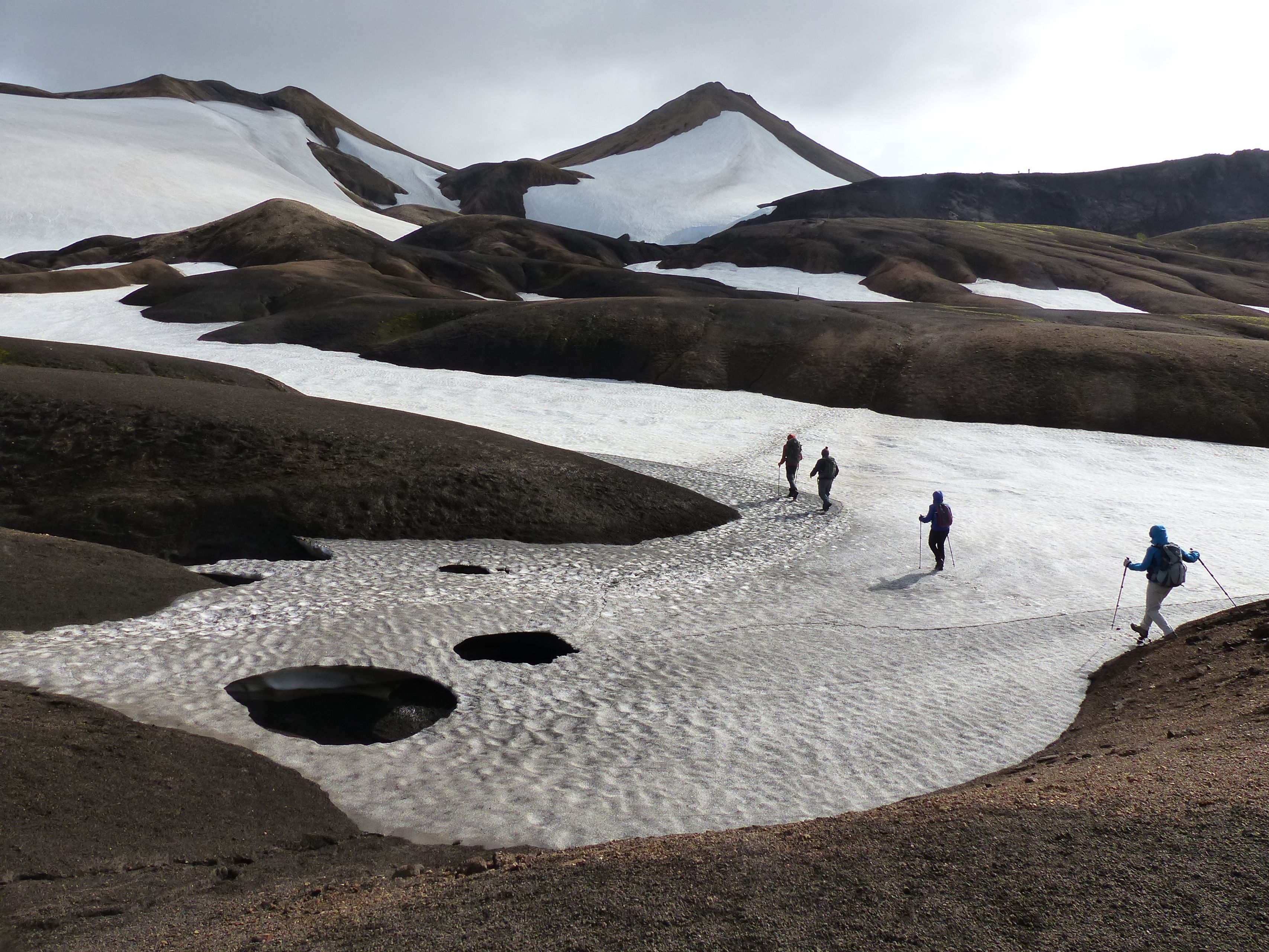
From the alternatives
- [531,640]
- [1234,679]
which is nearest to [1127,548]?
[1234,679]

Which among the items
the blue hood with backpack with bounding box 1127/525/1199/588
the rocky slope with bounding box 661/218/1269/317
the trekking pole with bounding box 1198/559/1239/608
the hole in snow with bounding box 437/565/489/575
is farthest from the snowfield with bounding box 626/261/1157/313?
the blue hood with backpack with bounding box 1127/525/1199/588

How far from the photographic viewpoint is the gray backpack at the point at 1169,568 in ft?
49.7

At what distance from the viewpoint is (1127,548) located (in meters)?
24.2

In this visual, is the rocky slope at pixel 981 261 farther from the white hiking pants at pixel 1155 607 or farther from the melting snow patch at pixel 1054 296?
the white hiking pants at pixel 1155 607

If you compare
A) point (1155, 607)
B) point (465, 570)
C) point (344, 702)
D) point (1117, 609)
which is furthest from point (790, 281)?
point (344, 702)

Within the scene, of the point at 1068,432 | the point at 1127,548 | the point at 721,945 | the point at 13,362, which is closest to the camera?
the point at 721,945

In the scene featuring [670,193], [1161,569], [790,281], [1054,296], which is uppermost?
[670,193]

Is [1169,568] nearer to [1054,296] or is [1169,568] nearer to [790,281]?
[1054,296]

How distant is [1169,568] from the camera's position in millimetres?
15219

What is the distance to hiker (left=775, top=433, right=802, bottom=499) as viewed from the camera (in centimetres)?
2869

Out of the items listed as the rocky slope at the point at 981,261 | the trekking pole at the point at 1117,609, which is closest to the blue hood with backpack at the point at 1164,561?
the trekking pole at the point at 1117,609

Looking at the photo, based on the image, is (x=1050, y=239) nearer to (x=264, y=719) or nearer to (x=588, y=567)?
(x=588, y=567)

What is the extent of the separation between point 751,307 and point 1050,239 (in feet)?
258

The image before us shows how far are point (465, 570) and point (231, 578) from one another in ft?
15.1
